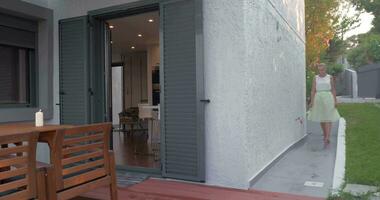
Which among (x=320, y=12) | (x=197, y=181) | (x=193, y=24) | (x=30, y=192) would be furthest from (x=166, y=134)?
→ (x=320, y=12)

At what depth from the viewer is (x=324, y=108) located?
6.65m

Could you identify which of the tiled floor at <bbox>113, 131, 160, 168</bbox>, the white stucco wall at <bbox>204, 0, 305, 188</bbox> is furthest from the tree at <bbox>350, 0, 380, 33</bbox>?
the white stucco wall at <bbox>204, 0, 305, 188</bbox>

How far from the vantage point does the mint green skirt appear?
6629mm

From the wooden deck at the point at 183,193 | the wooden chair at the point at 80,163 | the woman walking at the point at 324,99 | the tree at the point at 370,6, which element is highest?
the tree at the point at 370,6

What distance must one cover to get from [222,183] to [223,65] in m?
1.35

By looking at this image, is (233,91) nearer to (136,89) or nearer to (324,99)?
(324,99)

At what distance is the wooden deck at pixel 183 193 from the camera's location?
12.1 ft

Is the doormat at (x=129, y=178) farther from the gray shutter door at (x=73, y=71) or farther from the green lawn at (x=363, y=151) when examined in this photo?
the green lawn at (x=363, y=151)

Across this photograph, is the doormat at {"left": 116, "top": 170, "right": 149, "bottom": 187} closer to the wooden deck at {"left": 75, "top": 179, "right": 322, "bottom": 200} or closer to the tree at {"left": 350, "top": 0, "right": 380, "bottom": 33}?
the wooden deck at {"left": 75, "top": 179, "right": 322, "bottom": 200}

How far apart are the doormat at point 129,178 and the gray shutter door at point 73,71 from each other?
37.5 inches

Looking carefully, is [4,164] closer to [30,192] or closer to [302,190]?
[30,192]

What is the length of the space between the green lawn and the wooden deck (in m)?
0.98

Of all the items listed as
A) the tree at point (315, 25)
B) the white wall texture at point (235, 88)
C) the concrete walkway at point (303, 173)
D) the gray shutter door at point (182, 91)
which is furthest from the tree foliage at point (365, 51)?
the gray shutter door at point (182, 91)

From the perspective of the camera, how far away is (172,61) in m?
4.23
